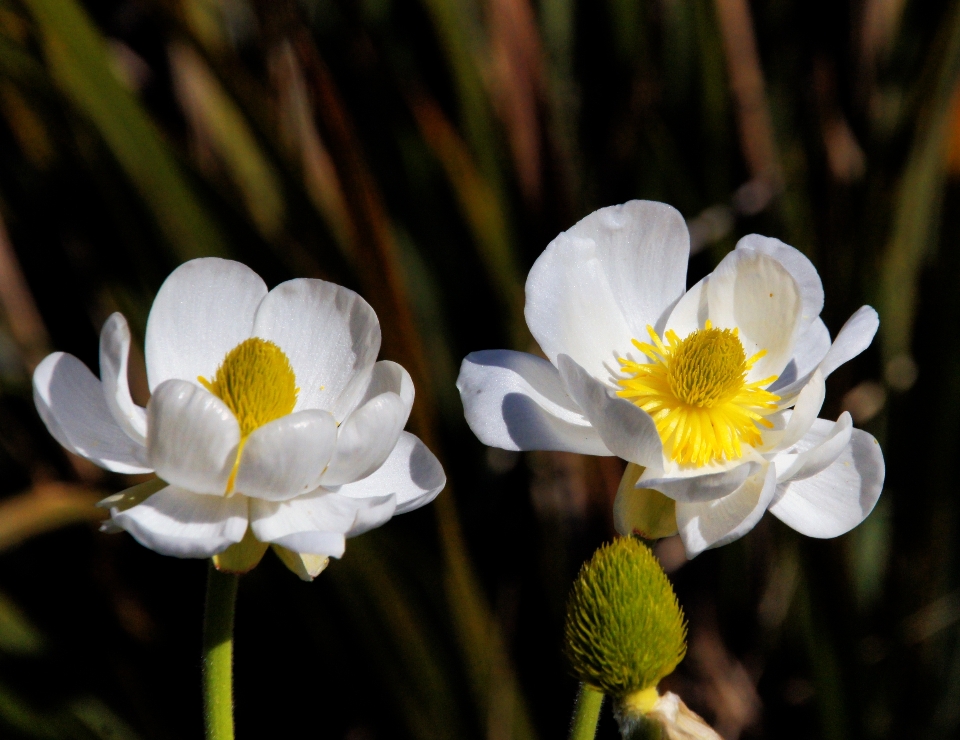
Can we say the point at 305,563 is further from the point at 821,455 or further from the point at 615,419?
the point at 821,455

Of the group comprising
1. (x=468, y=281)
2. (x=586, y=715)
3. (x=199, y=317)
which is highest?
(x=199, y=317)

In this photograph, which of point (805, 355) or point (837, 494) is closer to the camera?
point (837, 494)

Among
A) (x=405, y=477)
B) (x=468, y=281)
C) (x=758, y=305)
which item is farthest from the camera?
(x=468, y=281)

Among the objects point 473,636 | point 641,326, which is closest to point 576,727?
point 641,326

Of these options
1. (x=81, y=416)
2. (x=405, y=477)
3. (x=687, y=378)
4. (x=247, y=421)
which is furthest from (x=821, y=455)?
(x=81, y=416)

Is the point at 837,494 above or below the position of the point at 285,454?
below

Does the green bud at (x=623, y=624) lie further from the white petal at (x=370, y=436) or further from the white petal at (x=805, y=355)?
the white petal at (x=805, y=355)
